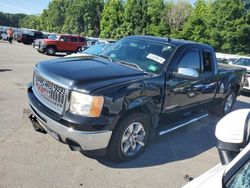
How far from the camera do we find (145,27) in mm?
57156

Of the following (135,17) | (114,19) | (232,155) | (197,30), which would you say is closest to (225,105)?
(232,155)

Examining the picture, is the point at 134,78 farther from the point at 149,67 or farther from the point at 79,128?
the point at 79,128

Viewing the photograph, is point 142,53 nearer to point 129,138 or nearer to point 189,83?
point 189,83

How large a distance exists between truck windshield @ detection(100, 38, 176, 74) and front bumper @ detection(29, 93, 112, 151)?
4.57 feet

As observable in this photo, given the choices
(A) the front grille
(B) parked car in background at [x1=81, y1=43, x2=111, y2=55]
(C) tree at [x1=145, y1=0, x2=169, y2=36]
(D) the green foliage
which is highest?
(C) tree at [x1=145, y1=0, x2=169, y2=36]

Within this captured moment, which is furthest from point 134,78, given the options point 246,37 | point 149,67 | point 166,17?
point 166,17

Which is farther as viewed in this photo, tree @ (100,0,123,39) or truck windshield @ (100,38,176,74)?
tree @ (100,0,123,39)

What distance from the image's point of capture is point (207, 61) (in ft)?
19.3

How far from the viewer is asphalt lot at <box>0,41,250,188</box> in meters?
3.69

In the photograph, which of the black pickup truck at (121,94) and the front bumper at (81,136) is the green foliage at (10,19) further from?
the front bumper at (81,136)

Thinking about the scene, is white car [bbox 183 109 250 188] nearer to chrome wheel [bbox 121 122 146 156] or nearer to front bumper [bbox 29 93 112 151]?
front bumper [bbox 29 93 112 151]

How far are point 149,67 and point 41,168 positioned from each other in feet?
7.25

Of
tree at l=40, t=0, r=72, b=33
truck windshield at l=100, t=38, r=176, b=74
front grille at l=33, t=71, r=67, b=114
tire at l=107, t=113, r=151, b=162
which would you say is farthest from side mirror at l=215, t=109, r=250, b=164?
tree at l=40, t=0, r=72, b=33

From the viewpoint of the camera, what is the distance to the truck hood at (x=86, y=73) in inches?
146
